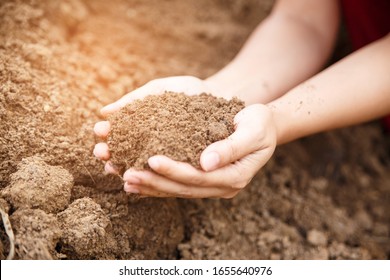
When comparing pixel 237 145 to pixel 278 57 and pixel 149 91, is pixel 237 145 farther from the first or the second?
pixel 278 57

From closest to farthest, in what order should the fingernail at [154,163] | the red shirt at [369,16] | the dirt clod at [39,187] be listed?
the fingernail at [154,163] < the dirt clod at [39,187] < the red shirt at [369,16]

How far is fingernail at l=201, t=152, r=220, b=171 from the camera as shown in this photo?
3.51 feet

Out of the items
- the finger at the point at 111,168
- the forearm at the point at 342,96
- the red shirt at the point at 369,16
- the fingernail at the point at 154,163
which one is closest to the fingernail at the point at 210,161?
the fingernail at the point at 154,163

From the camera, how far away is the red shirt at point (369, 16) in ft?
6.14

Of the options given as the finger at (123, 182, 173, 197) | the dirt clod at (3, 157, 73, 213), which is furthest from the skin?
the dirt clod at (3, 157, 73, 213)

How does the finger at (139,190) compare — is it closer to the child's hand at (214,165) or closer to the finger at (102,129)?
the child's hand at (214,165)

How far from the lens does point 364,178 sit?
206cm

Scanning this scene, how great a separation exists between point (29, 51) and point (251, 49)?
2.73 feet

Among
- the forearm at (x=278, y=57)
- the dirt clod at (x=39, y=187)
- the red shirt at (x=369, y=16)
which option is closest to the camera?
the dirt clod at (x=39, y=187)

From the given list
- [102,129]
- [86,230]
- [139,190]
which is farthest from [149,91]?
[86,230]

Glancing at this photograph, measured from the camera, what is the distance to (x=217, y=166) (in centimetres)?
109

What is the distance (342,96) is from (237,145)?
0.54 meters
